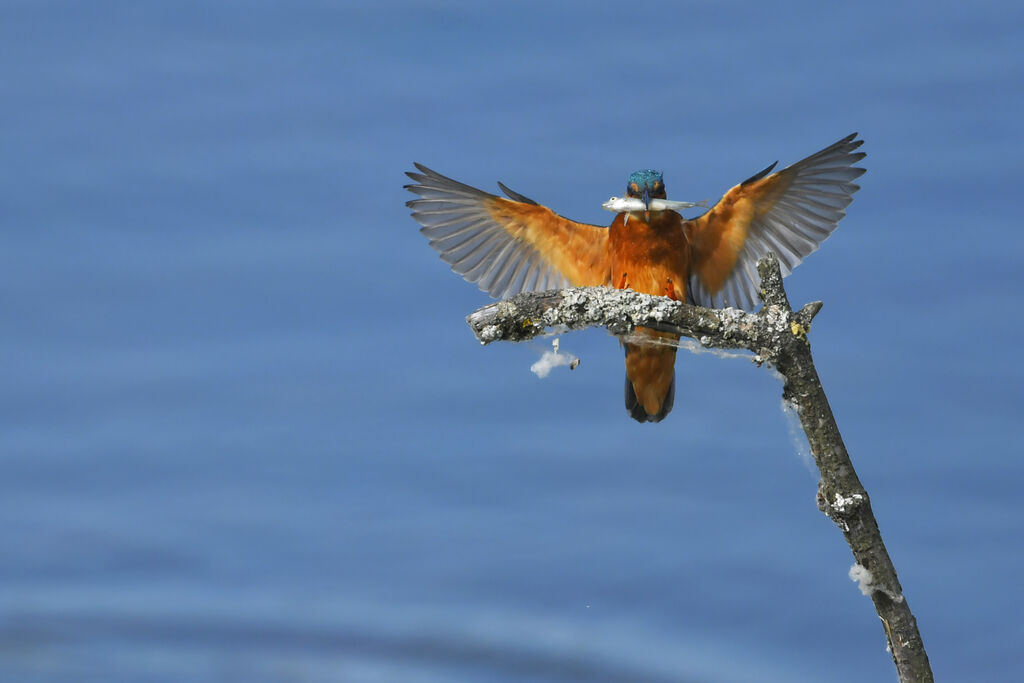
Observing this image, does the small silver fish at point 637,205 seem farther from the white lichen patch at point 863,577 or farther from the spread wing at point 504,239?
the white lichen patch at point 863,577

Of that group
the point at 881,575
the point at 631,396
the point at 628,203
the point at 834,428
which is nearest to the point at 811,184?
the point at 628,203

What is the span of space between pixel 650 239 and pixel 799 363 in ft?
3.92

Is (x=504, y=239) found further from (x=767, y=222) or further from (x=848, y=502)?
(x=848, y=502)

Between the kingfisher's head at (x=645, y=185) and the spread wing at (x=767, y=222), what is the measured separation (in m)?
0.20

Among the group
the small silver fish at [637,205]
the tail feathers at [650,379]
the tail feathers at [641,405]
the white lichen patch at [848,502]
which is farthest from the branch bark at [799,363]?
the tail feathers at [641,405]

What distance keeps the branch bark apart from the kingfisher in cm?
68

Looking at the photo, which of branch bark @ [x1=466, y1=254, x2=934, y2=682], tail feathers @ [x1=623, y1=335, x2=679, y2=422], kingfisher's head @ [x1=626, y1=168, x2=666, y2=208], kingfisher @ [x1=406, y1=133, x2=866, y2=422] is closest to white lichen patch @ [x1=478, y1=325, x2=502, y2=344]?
branch bark @ [x1=466, y1=254, x2=934, y2=682]

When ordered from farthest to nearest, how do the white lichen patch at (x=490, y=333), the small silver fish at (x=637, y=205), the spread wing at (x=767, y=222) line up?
the spread wing at (x=767, y=222) < the small silver fish at (x=637, y=205) < the white lichen patch at (x=490, y=333)

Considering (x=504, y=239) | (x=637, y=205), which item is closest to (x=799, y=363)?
(x=637, y=205)

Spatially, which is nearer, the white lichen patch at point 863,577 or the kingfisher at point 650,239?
the white lichen patch at point 863,577

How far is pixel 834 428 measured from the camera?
3.15m

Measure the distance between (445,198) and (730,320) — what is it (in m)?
1.76

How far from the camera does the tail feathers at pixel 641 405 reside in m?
4.42

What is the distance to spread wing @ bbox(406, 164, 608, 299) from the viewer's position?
14.8ft
